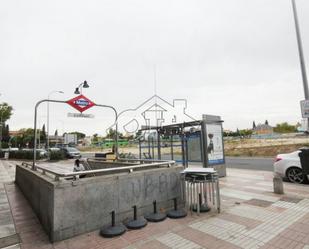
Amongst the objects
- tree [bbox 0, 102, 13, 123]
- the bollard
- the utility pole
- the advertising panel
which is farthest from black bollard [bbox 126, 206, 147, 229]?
tree [bbox 0, 102, 13, 123]

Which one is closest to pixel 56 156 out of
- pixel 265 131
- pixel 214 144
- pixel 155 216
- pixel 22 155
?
pixel 22 155

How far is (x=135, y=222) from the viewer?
13.5 feet

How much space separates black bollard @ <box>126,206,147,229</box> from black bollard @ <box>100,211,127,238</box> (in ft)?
0.48

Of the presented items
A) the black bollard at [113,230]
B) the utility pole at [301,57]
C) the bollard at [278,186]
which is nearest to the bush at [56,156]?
the black bollard at [113,230]

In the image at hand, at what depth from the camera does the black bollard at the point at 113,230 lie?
11.9 ft

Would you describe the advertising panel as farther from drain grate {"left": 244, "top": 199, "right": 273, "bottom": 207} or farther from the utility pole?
the utility pole

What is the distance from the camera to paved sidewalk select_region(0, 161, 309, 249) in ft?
10.9

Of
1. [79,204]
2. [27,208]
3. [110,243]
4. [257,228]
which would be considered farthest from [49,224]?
[257,228]

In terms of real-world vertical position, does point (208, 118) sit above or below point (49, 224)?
above

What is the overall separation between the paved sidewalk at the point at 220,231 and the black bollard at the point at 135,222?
→ 5.1 inches

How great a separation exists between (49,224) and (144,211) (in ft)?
6.30

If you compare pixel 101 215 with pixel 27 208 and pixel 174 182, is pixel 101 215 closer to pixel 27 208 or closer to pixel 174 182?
pixel 174 182

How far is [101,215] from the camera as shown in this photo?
3.97m

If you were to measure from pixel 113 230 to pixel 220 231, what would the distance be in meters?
1.98
